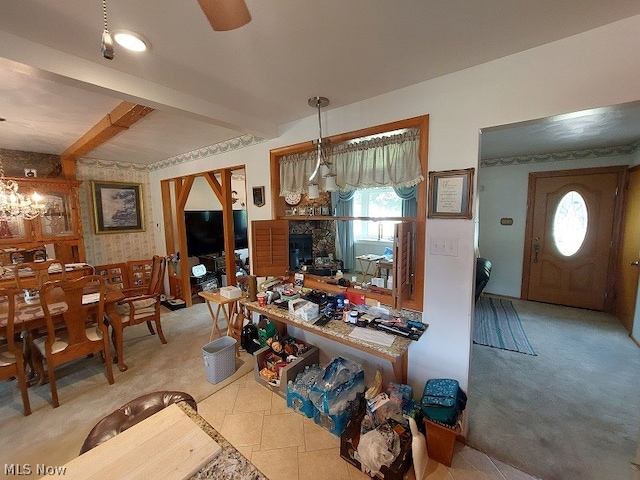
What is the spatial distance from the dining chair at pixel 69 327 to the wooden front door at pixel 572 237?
5675 mm

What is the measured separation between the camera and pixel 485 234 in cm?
454

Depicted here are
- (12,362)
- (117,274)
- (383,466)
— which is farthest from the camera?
(117,274)

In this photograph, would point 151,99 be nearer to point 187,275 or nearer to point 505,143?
point 187,275

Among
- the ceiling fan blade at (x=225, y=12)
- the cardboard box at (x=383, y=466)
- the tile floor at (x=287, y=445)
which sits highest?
the ceiling fan blade at (x=225, y=12)

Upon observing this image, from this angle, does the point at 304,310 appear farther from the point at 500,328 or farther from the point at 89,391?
the point at 500,328

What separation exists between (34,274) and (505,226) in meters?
6.62

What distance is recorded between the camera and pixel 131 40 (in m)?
1.26

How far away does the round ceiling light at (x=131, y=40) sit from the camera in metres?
1.21

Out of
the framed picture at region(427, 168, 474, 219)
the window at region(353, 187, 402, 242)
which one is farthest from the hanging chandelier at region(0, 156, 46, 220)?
the framed picture at region(427, 168, 474, 219)

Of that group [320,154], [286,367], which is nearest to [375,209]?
[320,154]

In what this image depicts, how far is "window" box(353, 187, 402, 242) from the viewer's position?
12.0ft

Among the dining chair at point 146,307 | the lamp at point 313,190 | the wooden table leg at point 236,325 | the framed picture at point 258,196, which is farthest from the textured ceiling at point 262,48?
the wooden table leg at point 236,325

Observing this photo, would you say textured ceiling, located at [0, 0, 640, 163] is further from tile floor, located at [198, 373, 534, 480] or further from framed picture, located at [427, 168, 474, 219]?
tile floor, located at [198, 373, 534, 480]

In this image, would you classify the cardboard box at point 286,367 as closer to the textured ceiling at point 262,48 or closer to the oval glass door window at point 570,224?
the textured ceiling at point 262,48
